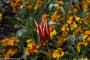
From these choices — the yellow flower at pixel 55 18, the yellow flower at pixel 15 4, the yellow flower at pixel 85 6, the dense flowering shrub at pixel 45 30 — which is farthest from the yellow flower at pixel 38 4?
the yellow flower at pixel 85 6

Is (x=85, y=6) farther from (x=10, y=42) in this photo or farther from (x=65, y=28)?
(x=10, y=42)

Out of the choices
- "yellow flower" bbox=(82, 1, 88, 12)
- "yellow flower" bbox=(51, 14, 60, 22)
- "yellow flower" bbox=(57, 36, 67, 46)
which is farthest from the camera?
"yellow flower" bbox=(82, 1, 88, 12)

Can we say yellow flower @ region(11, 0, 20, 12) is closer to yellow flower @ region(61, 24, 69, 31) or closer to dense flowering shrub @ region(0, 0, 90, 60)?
dense flowering shrub @ region(0, 0, 90, 60)

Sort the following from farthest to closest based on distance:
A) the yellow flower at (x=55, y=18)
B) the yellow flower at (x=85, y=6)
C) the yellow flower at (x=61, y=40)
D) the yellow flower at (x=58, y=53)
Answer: the yellow flower at (x=85, y=6) < the yellow flower at (x=55, y=18) < the yellow flower at (x=61, y=40) < the yellow flower at (x=58, y=53)

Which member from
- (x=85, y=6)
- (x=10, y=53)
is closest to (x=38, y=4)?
(x=85, y=6)

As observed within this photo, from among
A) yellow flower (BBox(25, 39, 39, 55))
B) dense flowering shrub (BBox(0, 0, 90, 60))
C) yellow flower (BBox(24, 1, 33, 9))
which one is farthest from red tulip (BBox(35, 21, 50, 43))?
yellow flower (BBox(24, 1, 33, 9))

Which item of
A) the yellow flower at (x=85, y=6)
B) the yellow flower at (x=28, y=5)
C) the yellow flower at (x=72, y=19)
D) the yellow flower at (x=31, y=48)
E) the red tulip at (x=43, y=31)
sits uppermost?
the yellow flower at (x=28, y=5)

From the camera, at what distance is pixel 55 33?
137 inches

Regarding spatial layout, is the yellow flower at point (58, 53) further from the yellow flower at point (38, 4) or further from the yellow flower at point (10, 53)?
the yellow flower at point (38, 4)

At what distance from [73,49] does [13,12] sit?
1.08 meters

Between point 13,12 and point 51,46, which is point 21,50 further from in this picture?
point 13,12

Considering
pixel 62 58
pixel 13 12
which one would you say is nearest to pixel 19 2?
pixel 13 12

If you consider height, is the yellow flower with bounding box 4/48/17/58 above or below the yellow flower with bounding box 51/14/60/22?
below

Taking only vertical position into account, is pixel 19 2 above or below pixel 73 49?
above
